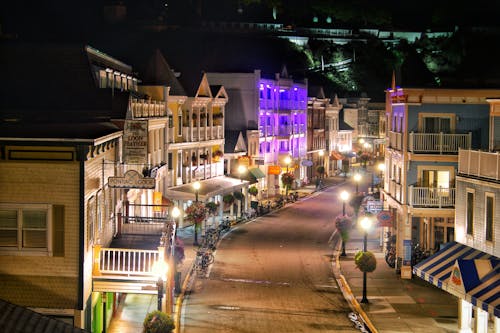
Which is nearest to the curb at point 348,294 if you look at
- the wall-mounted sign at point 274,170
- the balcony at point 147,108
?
the balcony at point 147,108

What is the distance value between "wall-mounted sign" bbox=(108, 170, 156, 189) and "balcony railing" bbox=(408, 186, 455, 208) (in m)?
16.8

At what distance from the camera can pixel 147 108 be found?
4428 cm

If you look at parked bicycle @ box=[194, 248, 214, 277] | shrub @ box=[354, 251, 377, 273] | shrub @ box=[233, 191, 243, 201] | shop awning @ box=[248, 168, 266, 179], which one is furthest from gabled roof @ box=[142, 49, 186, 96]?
shrub @ box=[354, 251, 377, 273]

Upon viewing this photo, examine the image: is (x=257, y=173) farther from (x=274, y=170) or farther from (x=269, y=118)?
(x=269, y=118)

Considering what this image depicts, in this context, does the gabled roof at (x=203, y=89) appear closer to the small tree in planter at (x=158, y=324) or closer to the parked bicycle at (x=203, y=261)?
the parked bicycle at (x=203, y=261)

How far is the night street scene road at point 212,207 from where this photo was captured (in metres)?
24.0

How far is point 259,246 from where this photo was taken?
162 feet

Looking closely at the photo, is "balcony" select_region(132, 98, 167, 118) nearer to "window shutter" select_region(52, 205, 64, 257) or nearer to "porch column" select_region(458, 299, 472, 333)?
"window shutter" select_region(52, 205, 64, 257)

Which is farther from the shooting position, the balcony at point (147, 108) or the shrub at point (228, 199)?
the shrub at point (228, 199)

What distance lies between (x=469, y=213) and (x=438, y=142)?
10.8 metres

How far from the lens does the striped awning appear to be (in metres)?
26.2

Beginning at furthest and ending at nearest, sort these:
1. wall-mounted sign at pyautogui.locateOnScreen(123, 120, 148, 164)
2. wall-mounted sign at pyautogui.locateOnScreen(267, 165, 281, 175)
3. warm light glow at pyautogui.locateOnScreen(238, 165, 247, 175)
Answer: wall-mounted sign at pyautogui.locateOnScreen(267, 165, 281, 175) → warm light glow at pyautogui.locateOnScreen(238, 165, 247, 175) → wall-mounted sign at pyautogui.locateOnScreen(123, 120, 148, 164)

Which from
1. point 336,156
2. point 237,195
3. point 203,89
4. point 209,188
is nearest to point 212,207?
point 209,188

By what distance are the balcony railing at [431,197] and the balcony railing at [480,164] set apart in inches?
333
